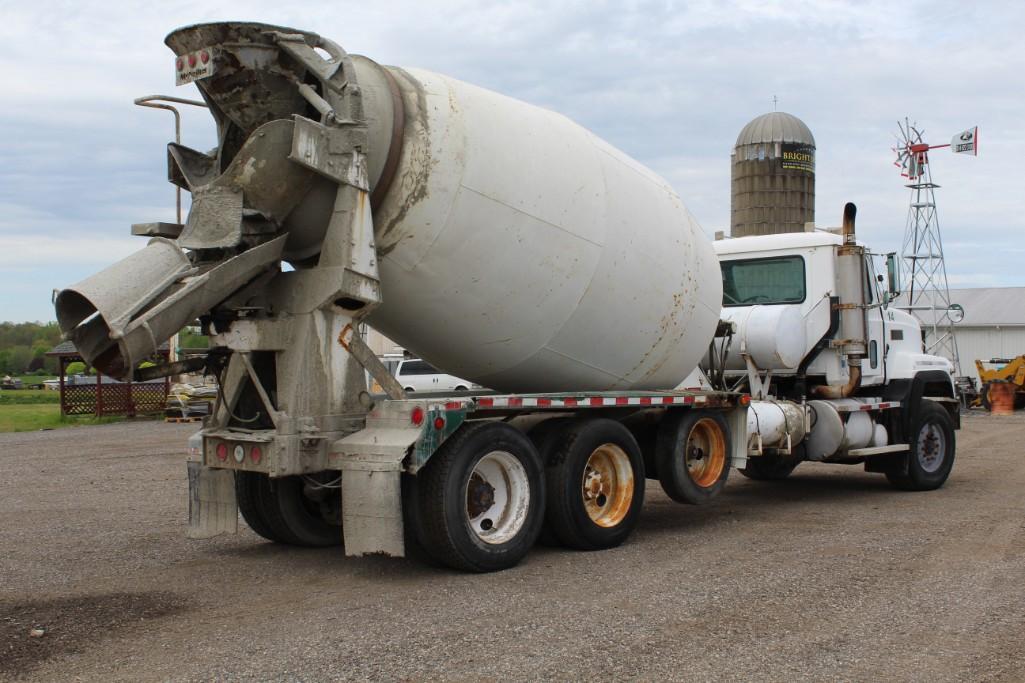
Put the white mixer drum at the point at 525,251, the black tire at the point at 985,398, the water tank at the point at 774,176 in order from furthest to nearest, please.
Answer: the water tank at the point at 774,176, the black tire at the point at 985,398, the white mixer drum at the point at 525,251

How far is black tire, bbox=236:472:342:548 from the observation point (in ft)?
27.6

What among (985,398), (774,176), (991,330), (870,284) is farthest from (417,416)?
(991,330)

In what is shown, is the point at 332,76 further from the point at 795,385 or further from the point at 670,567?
the point at 795,385

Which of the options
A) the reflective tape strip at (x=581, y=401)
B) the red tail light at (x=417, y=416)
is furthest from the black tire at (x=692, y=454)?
the red tail light at (x=417, y=416)

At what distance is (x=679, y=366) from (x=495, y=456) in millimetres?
2799

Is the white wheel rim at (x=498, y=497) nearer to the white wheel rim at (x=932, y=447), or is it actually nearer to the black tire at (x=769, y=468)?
the black tire at (x=769, y=468)

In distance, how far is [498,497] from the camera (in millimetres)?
7766

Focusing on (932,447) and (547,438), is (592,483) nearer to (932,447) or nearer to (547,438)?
(547,438)

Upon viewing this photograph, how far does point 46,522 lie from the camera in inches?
400

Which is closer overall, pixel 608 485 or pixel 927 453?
pixel 608 485

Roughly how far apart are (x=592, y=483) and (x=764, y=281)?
181 inches

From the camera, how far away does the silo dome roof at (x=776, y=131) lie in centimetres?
4131

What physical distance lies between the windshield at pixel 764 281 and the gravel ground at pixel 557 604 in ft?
8.32

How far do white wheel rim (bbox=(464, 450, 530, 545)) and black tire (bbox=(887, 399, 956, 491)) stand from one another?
629cm
